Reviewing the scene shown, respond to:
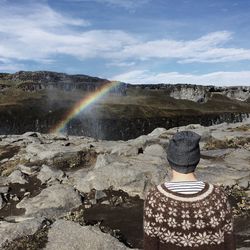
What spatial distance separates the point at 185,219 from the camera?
16.4ft

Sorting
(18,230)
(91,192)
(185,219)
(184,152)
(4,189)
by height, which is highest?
(184,152)

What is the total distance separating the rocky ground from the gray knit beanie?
8217 mm

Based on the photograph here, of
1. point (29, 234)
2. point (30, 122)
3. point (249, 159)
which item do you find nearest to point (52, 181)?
point (29, 234)

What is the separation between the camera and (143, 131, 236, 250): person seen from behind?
500 centimetres

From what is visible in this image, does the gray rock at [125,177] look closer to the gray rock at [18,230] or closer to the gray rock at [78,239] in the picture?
the gray rock at [18,230]

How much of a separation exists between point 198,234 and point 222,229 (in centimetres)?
30

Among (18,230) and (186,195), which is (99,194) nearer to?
(18,230)

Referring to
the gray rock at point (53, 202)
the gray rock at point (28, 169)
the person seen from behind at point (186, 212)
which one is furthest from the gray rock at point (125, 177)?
the person seen from behind at point (186, 212)

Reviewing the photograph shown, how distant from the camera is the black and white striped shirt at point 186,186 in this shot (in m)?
5.06

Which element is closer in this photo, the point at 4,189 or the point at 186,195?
Answer: the point at 186,195

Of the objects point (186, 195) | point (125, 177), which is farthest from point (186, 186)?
point (125, 177)

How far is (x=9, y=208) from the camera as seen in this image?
63.2 ft

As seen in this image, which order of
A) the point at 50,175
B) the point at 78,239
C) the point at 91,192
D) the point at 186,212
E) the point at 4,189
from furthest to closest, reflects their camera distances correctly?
1. the point at 50,175
2. the point at 4,189
3. the point at 91,192
4. the point at 78,239
5. the point at 186,212

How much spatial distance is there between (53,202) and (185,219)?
45.6 ft
